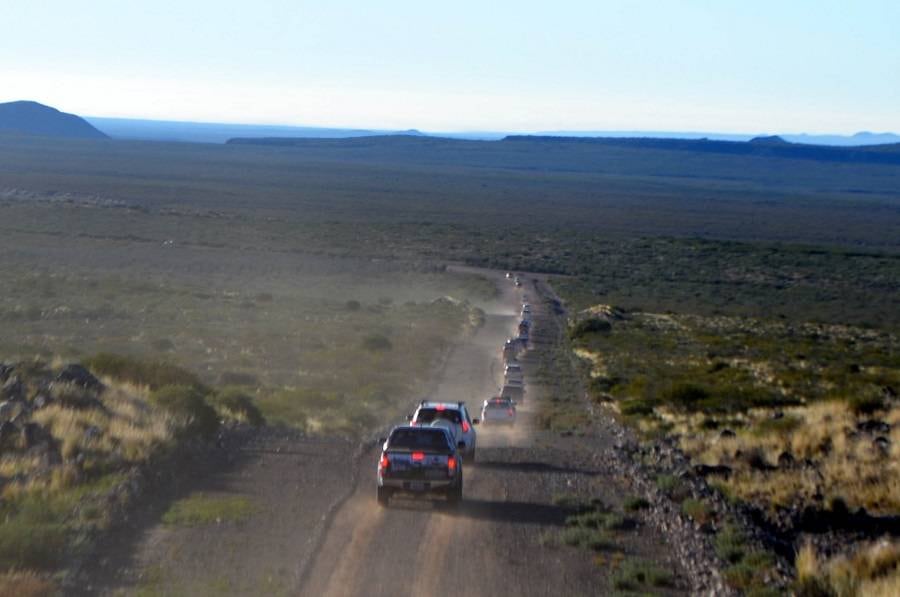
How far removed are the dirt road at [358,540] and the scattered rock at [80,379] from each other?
2.77m

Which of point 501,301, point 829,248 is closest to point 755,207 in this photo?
point 829,248

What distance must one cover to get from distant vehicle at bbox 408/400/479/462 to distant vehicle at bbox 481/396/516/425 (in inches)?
257

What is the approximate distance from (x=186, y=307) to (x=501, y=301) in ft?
71.4

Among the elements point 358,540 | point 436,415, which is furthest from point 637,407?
point 358,540

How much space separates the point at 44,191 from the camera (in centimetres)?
13688

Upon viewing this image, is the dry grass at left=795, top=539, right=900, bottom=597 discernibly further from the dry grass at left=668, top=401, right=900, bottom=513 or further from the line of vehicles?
the line of vehicles

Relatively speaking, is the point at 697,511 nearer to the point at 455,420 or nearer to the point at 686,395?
the point at 455,420

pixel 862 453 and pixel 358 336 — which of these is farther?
pixel 358 336

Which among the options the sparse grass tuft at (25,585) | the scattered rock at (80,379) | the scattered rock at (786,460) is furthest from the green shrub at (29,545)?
the scattered rock at (786,460)

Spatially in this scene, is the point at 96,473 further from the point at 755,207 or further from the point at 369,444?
the point at 755,207

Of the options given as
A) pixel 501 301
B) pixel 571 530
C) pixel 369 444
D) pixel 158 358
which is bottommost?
pixel 501 301

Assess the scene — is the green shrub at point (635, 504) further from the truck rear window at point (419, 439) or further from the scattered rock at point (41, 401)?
the scattered rock at point (41, 401)

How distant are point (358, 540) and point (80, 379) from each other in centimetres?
854

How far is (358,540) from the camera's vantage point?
14086 mm
